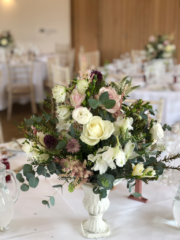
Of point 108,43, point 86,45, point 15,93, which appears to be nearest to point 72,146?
point 15,93

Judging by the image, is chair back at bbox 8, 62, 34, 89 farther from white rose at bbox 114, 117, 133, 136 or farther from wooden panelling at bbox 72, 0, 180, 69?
white rose at bbox 114, 117, 133, 136

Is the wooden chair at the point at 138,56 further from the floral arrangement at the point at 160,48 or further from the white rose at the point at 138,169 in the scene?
the white rose at the point at 138,169

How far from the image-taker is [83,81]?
0.76 m

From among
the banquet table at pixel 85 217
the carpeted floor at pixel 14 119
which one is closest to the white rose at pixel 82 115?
the banquet table at pixel 85 217

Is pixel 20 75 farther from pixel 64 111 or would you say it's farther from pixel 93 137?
pixel 93 137

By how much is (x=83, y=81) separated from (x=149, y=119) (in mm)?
230

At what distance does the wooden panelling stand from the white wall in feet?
2.20

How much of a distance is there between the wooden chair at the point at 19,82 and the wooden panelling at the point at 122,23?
111 inches

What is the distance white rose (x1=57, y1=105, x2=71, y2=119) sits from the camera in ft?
2.57

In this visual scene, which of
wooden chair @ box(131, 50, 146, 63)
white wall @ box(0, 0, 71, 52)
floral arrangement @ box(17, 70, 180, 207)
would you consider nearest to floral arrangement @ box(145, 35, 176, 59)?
wooden chair @ box(131, 50, 146, 63)

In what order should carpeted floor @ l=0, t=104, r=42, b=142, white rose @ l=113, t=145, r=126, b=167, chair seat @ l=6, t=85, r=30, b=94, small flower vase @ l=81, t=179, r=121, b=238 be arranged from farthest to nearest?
chair seat @ l=6, t=85, r=30, b=94 < carpeted floor @ l=0, t=104, r=42, b=142 < small flower vase @ l=81, t=179, r=121, b=238 < white rose @ l=113, t=145, r=126, b=167

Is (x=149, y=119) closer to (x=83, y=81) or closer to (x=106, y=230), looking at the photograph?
(x=83, y=81)

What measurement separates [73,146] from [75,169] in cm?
6

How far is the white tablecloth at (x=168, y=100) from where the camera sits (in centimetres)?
273
